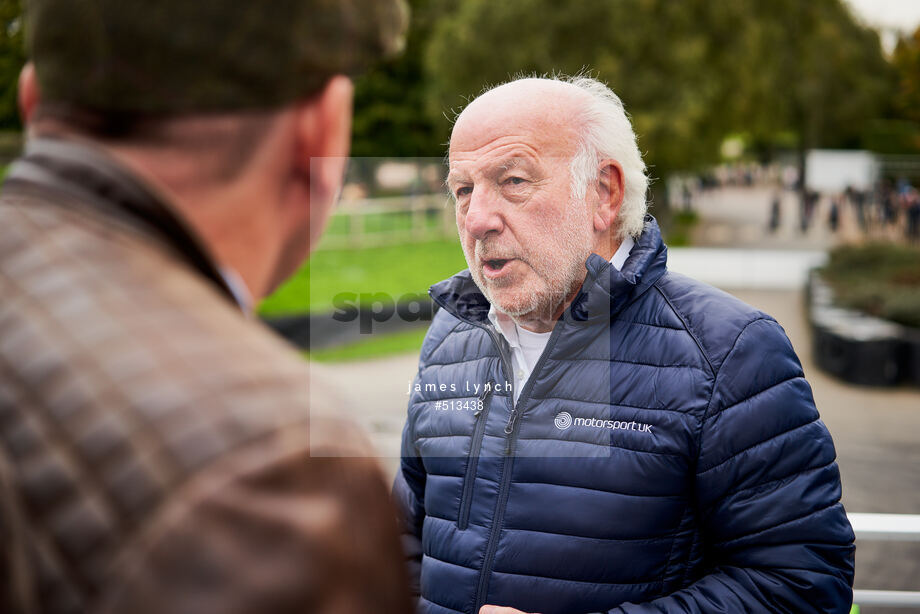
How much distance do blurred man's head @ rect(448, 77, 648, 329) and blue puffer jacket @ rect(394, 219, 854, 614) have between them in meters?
0.13

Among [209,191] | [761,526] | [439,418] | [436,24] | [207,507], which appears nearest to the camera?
[207,507]

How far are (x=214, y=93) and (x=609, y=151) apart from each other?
5.37 ft

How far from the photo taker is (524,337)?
236 cm

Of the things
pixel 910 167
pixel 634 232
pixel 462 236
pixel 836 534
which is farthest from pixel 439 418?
pixel 910 167

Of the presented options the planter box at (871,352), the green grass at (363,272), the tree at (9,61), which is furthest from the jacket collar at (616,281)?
the green grass at (363,272)

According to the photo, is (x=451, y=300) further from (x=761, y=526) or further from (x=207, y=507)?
(x=207, y=507)

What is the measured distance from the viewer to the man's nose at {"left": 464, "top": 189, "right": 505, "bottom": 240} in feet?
7.53

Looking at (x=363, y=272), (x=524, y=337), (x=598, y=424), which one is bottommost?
(x=363, y=272)

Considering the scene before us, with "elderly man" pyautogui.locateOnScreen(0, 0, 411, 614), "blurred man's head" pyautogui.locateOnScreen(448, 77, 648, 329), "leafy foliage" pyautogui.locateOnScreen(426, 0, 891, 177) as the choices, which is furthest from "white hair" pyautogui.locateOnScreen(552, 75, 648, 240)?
→ "leafy foliage" pyautogui.locateOnScreen(426, 0, 891, 177)

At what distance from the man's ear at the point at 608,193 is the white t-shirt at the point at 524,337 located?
0.26ft

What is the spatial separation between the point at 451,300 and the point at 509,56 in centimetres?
2176

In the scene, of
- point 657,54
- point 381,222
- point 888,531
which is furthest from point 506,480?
point 657,54

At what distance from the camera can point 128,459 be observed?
2.29 ft

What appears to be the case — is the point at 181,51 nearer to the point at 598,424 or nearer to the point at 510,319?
the point at 598,424
